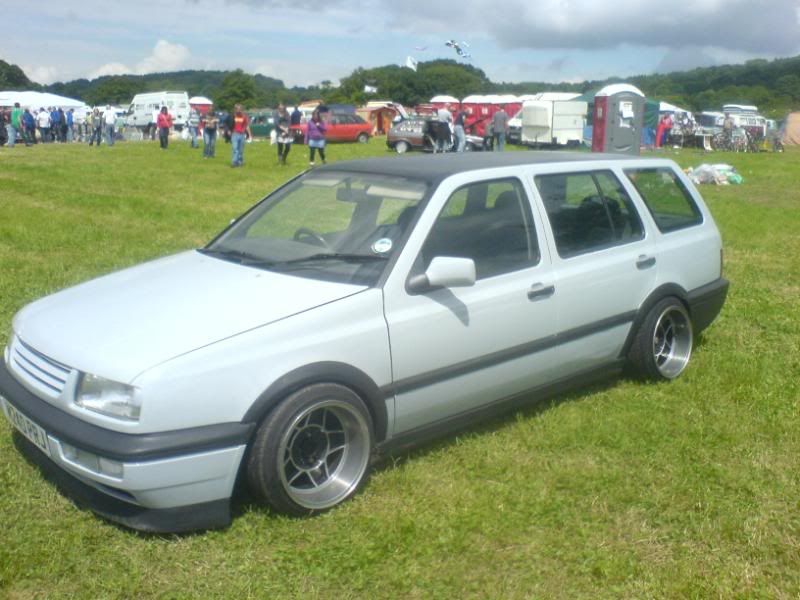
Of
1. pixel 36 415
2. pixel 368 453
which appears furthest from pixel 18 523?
pixel 368 453

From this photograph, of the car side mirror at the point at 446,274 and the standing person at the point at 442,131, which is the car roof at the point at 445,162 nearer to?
the car side mirror at the point at 446,274

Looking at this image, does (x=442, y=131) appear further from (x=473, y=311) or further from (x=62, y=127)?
(x=473, y=311)

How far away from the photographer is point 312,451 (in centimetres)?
385

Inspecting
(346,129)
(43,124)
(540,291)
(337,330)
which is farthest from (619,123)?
(43,124)

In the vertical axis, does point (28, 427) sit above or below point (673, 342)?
above

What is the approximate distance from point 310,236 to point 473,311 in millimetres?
976

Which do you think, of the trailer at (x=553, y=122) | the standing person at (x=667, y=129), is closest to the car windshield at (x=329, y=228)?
the trailer at (x=553, y=122)

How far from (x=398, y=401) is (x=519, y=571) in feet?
3.16

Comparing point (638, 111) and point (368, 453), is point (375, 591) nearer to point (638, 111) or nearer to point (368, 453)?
point (368, 453)

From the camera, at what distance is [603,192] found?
527 cm

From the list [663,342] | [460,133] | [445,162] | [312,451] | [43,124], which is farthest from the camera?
[43,124]

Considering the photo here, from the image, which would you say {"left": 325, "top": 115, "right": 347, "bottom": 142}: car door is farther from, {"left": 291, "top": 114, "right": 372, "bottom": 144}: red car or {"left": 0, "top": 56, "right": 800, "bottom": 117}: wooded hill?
{"left": 0, "top": 56, "right": 800, "bottom": 117}: wooded hill

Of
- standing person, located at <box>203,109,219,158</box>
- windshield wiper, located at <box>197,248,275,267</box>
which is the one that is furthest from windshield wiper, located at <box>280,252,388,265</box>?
standing person, located at <box>203,109,219,158</box>

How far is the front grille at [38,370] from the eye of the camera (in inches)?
141
